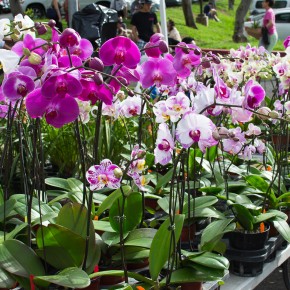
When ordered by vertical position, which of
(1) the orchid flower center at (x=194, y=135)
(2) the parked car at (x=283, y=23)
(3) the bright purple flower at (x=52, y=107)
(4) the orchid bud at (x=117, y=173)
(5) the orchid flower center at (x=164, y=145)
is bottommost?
(2) the parked car at (x=283, y=23)

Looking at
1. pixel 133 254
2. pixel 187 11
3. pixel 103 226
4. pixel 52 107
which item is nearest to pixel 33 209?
pixel 103 226

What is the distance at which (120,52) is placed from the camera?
175 cm

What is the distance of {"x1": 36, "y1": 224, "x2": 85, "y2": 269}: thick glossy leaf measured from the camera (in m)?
1.88

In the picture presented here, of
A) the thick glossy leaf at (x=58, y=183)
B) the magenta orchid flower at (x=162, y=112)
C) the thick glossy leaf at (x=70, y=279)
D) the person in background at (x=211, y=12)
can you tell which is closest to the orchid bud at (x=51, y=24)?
the magenta orchid flower at (x=162, y=112)

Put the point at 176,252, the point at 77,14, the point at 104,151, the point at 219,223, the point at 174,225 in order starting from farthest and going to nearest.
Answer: the point at 77,14 → the point at 104,151 → the point at 219,223 → the point at 176,252 → the point at 174,225

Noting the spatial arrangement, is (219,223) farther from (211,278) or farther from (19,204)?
(19,204)

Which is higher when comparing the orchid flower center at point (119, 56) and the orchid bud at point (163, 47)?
the orchid bud at point (163, 47)

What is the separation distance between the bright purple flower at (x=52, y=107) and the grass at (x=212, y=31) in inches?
582

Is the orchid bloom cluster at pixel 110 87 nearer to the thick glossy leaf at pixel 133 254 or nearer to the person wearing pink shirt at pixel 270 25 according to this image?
the thick glossy leaf at pixel 133 254

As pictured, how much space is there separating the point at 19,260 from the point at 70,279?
0.23 m

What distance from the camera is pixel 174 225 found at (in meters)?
1.87

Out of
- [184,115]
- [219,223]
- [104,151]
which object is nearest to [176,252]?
[219,223]

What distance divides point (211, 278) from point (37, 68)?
0.75 meters

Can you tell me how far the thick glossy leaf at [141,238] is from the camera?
6.84ft
